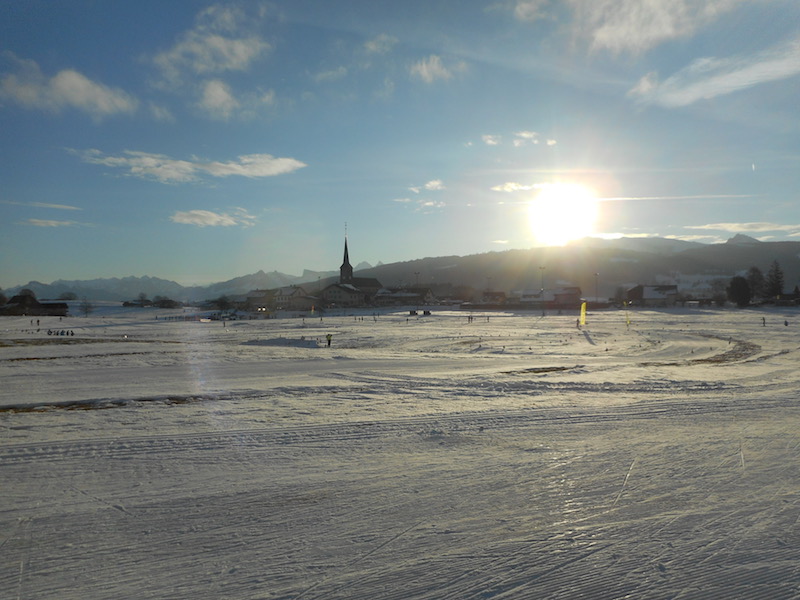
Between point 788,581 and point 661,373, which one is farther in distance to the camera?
point 661,373

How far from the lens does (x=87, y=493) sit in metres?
7.36

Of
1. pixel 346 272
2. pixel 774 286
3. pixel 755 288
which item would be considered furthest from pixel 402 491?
pixel 346 272

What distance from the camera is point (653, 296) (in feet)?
387

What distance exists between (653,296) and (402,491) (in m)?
126

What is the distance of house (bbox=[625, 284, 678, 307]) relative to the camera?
111938 millimetres

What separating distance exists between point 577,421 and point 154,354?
2522cm

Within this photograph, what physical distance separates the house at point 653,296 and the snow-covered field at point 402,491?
106m

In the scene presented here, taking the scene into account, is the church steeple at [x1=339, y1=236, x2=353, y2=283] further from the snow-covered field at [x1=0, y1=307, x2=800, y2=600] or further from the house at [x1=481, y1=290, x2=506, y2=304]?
the snow-covered field at [x1=0, y1=307, x2=800, y2=600]

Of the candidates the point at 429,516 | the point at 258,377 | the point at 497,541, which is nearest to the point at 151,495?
the point at 429,516

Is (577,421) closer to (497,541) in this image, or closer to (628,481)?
(628,481)

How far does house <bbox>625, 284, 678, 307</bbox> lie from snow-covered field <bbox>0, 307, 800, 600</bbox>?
4163 inches

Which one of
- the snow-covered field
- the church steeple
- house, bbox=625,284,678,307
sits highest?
the church steeple

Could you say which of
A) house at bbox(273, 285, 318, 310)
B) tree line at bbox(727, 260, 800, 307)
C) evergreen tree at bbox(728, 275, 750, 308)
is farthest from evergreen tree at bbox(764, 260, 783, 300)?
house at bbox(273, 285, 318, 310)

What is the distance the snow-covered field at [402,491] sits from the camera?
527 cm
